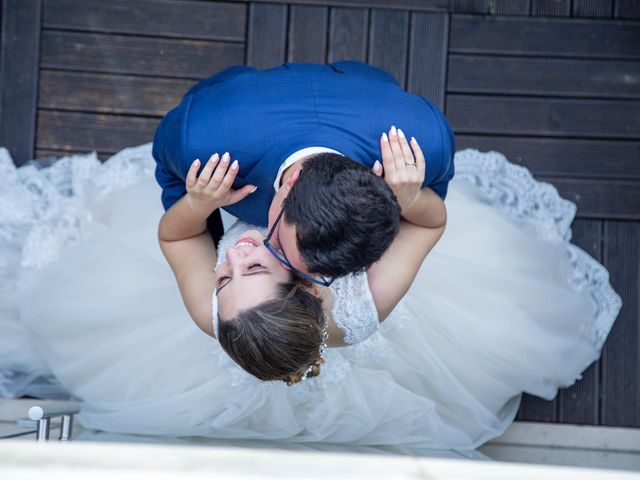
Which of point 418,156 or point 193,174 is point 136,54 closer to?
point 193,174

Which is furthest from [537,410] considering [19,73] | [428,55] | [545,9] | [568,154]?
[19,73]

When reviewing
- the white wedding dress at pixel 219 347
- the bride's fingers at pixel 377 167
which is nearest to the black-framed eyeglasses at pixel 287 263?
the bride's fingers at pixel 377 167

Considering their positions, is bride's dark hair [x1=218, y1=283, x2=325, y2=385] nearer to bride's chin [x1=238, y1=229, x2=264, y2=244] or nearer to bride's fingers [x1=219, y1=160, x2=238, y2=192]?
bride's chin [x1=238, y1=229, x2=264, y2=244]

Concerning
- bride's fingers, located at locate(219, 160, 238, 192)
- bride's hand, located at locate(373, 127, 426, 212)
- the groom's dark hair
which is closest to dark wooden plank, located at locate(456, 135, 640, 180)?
bride's hand, located at locate(373, 127, 426, 212)

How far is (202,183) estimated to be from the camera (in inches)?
58.6

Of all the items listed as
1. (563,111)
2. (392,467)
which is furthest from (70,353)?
(563,111)

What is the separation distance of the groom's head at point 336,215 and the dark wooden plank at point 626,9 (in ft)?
5.24

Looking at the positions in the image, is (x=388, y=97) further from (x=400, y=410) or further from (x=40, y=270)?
(x=40, y=270)

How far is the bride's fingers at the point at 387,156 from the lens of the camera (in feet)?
4.71

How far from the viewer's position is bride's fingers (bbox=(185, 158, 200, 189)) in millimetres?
1474

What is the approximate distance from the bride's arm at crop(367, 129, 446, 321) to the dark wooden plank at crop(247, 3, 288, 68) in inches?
39.5

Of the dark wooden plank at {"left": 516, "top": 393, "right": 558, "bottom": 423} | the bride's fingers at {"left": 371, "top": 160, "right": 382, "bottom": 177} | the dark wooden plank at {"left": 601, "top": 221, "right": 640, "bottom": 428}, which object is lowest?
the dark wooden plank at {"left": 516, "top": 393, "right": 558, "bottom": 423}

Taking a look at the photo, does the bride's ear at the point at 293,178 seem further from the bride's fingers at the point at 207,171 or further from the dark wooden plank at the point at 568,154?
the dark wooden plank at the point at 568,154

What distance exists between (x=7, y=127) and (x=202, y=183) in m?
1.24
